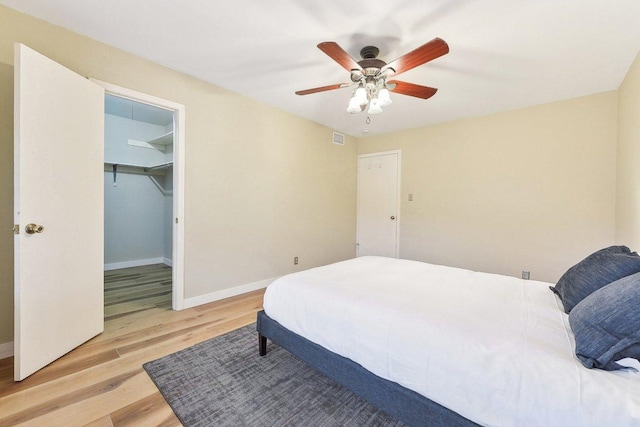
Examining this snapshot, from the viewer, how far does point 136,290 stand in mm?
3486

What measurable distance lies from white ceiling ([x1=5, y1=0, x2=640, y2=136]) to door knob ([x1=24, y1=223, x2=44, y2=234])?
1.54 m

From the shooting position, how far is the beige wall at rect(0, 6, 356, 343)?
1.96 m

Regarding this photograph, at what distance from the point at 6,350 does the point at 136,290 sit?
1530 millimetres

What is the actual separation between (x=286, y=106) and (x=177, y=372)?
3156 millimetres

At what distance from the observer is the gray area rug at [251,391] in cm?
146

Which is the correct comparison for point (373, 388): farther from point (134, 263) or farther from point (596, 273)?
point (134, 263)

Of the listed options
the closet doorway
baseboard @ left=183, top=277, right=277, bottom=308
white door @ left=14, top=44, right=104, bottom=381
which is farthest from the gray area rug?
the closet doorway

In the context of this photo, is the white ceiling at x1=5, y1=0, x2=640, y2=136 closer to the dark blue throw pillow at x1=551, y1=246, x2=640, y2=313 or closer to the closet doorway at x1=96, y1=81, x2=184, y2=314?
the dark blue throw pillow at x1=551, y1=246, x2=640, y2=313

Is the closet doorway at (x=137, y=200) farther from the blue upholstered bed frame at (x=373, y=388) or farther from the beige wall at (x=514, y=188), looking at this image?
the beige wall at (x=514, y=188)

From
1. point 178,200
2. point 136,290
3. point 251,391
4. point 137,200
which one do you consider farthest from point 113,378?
point 137,200

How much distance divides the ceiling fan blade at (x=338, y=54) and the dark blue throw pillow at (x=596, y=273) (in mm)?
1982

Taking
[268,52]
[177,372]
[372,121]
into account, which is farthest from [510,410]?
[372,121]

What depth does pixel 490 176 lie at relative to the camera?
12.0ft

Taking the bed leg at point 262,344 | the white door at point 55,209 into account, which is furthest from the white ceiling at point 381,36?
the bed leg at point 262,344
